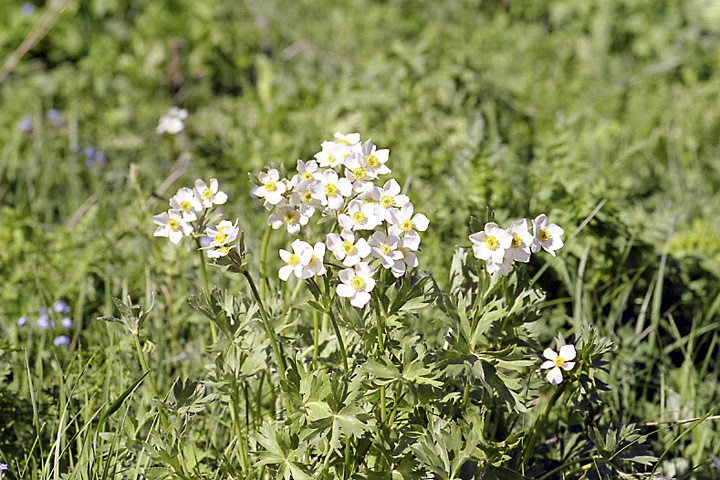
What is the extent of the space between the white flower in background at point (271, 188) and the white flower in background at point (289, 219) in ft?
0.12

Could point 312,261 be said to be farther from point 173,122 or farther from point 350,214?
point 173,122

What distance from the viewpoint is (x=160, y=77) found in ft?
11.9

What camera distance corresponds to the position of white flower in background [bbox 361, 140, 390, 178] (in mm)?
1367

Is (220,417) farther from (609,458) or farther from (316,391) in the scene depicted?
(609,458)

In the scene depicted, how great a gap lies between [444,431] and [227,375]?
0.47 metres

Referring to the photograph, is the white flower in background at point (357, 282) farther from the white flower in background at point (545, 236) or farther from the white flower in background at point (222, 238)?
the white flower in background at point (545, 236)

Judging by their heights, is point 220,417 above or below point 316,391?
below

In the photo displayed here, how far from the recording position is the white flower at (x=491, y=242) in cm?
125

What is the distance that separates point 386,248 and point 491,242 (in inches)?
8.0

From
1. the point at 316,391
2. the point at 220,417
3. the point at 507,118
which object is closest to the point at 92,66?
the point at 507,118

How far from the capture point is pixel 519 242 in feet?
4.15

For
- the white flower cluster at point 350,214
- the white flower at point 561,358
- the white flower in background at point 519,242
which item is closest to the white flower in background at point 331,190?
the white flower cluster at point 350,214

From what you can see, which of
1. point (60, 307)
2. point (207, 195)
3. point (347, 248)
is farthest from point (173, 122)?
point (347, 248)

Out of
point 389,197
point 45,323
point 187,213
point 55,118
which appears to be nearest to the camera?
point 389,197
